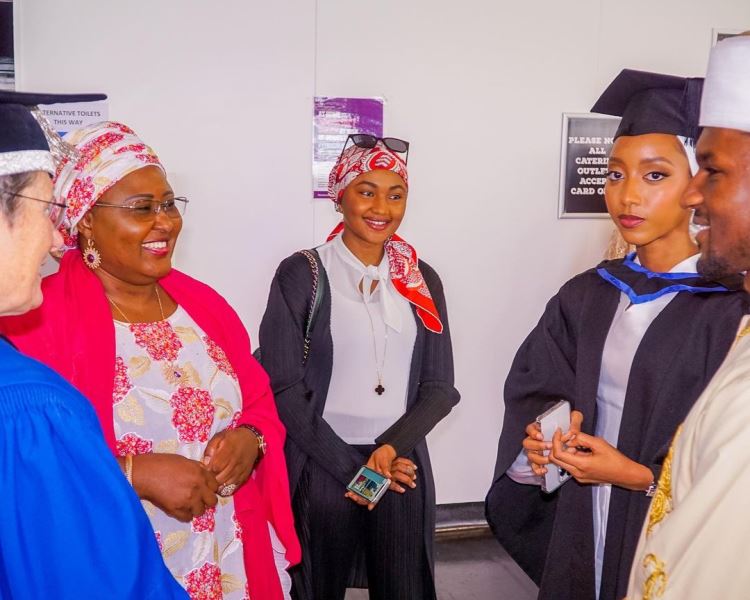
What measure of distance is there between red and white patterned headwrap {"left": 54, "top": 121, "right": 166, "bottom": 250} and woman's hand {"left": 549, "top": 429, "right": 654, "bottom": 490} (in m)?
1.39

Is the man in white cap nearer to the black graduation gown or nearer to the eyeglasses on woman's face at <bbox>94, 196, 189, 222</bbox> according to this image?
the black graduation gown

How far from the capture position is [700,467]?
3.76 feet

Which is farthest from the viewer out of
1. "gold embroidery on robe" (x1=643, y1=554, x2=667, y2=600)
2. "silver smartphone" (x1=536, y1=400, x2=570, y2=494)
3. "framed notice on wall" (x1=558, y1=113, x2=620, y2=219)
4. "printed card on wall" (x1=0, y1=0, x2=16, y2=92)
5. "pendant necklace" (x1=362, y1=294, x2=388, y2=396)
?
"framed notice on wall" (x1=558, y1=113, x2=620, y2=219)

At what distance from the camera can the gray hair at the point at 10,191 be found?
42.9 inches

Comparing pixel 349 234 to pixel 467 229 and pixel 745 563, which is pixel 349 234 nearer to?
pixel 467 229

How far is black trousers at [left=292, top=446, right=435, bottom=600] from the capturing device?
2.53 meters

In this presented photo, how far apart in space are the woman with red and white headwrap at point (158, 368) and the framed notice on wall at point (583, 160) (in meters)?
2.77

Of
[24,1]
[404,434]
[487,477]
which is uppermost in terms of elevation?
[24,1]

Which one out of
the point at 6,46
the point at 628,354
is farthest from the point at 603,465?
the point at 6,46

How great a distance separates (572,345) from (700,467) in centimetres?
112

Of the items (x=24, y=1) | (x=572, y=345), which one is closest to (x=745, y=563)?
(x=572, y=345)

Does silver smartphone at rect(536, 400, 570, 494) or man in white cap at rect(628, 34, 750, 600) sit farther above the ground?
man in white cap at rect(628, 34, 750, 600)

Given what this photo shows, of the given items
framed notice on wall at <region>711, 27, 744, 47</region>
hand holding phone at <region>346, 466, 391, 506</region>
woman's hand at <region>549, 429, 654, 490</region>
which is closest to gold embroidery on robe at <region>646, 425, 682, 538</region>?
woman's hand at <region>549, 429, 654, 490</region>

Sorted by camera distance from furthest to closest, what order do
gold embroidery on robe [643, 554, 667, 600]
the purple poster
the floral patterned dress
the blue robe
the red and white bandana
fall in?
the purple poster → the red and white bandana → the floral patterned dress → gold embroidery on robe [643, 554, 667, 600] → the blue robe
